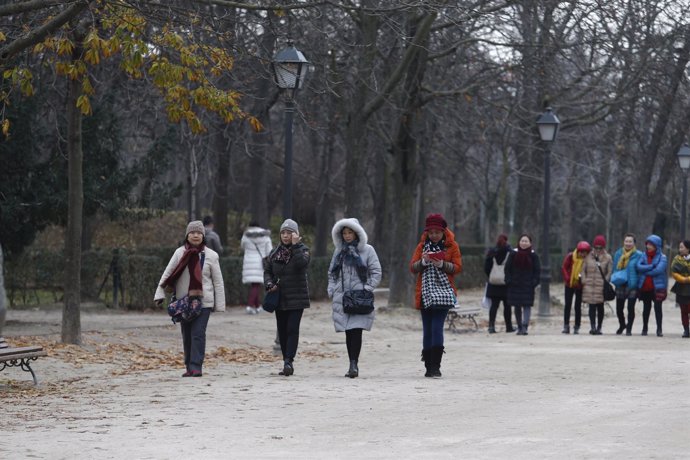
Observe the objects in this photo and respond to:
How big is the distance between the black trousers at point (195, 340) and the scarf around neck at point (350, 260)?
4.91 ft

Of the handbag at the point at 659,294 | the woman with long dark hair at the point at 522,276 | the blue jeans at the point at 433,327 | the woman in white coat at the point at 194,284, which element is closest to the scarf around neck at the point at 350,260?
the blue jeans at the point at 433,327

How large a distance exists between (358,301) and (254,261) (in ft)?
40.2

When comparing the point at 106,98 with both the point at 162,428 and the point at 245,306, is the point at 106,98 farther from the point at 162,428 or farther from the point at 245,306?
the point at 162,428

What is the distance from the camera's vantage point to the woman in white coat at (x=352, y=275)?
14227 mm

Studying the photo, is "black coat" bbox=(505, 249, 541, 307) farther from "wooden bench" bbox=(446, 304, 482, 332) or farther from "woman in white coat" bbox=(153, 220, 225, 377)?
"woman in white coat" bbox=(153, 220, 225, 377)

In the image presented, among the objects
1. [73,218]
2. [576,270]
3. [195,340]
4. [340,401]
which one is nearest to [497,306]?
[576,270]

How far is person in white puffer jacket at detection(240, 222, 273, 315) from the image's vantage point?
1017 inches

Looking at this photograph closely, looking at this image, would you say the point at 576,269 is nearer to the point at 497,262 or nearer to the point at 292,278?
the point at 497,262

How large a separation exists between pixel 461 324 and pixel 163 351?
9.31 metres

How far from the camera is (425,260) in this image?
557 inches

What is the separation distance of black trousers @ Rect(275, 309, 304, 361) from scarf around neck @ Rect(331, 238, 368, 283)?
630 mm

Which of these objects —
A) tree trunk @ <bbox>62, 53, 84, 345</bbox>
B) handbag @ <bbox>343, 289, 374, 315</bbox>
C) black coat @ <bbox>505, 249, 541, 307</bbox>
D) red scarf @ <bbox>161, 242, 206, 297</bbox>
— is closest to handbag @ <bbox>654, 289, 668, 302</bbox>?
black coat @ <bbox>505, 249, 541, 307</bbox>

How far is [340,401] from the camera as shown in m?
11.9

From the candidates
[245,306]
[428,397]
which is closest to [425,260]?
[428,397]
